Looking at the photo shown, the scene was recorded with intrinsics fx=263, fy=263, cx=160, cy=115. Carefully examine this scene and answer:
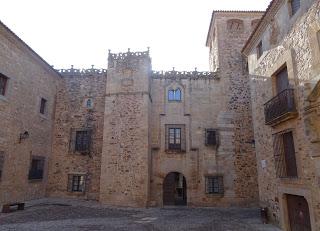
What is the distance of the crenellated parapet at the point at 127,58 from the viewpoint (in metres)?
16.2

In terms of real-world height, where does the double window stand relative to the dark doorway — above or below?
above

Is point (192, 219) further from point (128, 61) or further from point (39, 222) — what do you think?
point (128, 61)

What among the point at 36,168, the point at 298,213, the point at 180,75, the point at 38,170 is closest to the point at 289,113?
the point at 298,213

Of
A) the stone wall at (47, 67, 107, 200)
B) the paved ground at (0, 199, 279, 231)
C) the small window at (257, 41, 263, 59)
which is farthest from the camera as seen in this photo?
the stone wall at (47, 67, 107, 200)

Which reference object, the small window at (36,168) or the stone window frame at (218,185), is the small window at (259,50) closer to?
the stone window frame at (218,185)

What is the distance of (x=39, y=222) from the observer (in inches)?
375

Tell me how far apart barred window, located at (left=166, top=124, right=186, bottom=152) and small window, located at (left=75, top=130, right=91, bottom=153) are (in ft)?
16.2

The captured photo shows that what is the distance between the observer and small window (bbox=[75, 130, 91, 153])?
53.4 feet

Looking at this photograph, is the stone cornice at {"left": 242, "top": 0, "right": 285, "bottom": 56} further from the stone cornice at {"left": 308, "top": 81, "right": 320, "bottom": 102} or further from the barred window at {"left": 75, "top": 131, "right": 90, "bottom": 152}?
the barred window at {"left": 75, "top": 131, "right": 90, "bottom": 152}

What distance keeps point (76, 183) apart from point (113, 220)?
6.52 m

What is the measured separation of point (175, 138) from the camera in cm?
1630

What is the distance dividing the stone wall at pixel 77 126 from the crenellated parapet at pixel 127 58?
4.37ft

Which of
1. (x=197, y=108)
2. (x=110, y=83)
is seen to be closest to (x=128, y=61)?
(x=110, y=83)

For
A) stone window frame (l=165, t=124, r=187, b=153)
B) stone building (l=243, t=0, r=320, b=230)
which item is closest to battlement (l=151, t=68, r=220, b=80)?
stone window frame (l=165, t=124, r=187, b=153)
